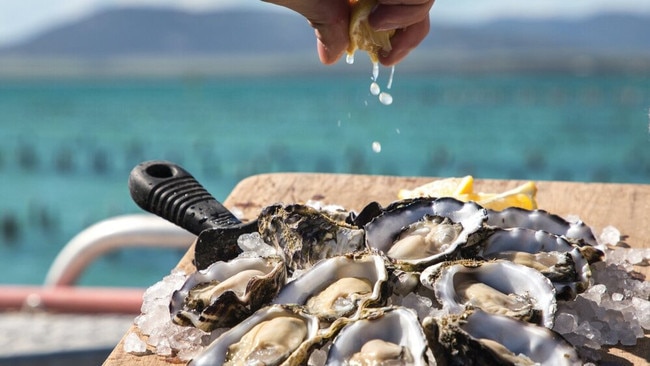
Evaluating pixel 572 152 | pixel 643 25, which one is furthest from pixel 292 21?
pixel 572 152

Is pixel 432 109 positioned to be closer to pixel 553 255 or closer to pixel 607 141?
pixel 607 141

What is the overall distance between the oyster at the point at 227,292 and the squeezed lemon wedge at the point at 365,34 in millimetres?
666

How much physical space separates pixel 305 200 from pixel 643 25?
253 ft

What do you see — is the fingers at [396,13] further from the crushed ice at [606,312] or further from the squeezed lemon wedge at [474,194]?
the crushed ice at [606,312]

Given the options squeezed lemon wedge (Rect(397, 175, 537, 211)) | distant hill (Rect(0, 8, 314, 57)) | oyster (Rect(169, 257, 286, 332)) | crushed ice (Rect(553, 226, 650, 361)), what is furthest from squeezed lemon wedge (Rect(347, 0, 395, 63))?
distant hill (Rect(0, 8, 314, 57))

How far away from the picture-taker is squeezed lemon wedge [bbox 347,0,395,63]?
222 cm

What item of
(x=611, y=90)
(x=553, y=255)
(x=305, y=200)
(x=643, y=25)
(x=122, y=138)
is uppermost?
(x=553, y=255)

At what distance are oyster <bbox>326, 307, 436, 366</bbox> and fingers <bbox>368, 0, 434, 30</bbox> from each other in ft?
2.96

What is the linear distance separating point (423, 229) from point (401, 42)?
61 centimetres

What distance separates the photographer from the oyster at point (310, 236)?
1.93m

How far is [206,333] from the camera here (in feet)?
5.82

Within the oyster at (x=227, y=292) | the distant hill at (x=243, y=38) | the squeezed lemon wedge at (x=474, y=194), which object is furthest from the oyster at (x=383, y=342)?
the distant hill at (x=243, y=38)

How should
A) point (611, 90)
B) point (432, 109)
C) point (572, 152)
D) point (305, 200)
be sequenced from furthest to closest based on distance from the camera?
point (611, 90)
point (432, 109)
point (572, 152)
point (305, 200)

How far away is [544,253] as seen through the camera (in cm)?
195
